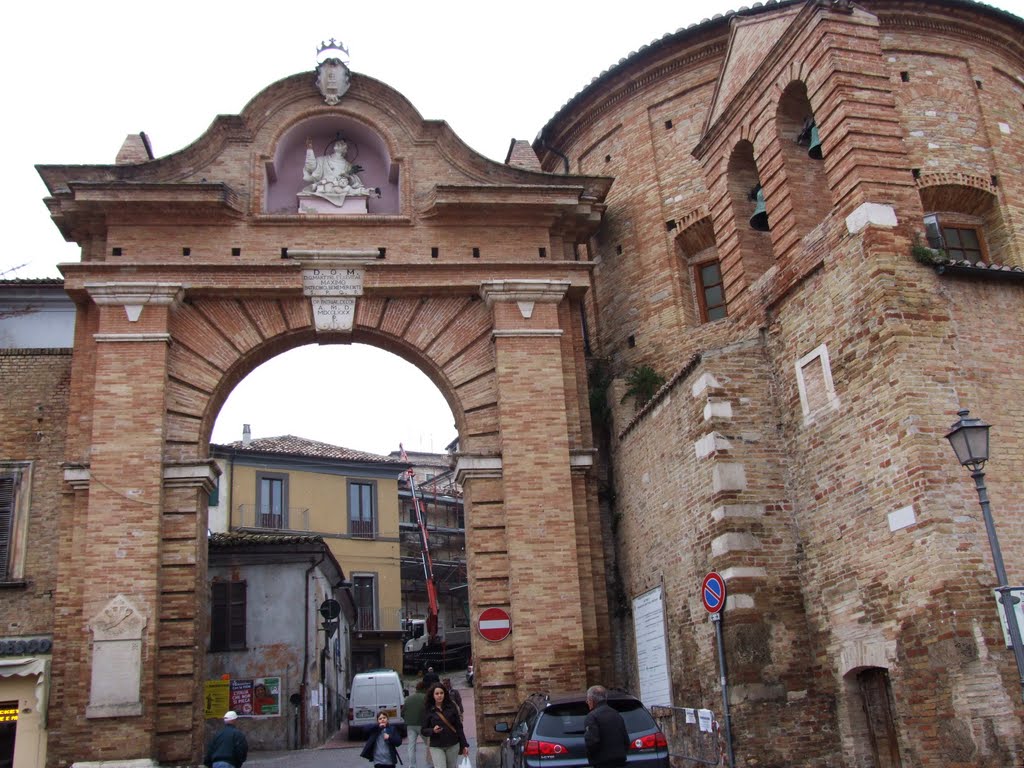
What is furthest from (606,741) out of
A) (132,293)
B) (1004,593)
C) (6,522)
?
(6,522)

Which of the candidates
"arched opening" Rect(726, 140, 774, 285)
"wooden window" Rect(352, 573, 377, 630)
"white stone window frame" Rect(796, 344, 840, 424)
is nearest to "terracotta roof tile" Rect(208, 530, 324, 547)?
"arched opening" Rect(726, 140, 774, 285)

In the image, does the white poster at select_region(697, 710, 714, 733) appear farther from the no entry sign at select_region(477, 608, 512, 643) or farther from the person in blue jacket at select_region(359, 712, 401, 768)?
the no entry sign at select_region(477, 608, 512, 643)

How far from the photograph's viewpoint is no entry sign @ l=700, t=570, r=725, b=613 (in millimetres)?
12016

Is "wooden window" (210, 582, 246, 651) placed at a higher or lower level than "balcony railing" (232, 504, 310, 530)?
lower

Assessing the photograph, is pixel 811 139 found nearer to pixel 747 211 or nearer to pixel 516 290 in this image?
pixel 747 211

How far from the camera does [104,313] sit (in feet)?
56.1

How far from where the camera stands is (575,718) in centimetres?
1091

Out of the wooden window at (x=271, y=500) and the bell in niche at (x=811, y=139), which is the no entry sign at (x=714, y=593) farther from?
the wooden window at (x=271, y=500)

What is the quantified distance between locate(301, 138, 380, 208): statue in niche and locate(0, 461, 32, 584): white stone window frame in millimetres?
6806

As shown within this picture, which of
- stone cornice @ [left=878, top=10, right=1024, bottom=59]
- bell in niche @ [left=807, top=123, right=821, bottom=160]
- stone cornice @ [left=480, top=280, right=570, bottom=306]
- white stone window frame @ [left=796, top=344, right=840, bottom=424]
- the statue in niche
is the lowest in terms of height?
white stone window frame @ [left=796, top=344, right=840, bottom=424]

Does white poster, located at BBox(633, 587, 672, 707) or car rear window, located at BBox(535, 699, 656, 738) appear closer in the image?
car rear window, located at BBox(535, 699, 656, 738)

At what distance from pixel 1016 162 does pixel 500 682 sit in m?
13.3

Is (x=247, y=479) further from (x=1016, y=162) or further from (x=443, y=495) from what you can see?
(x=1016, y=162)

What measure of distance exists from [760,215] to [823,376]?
3.04 meters
